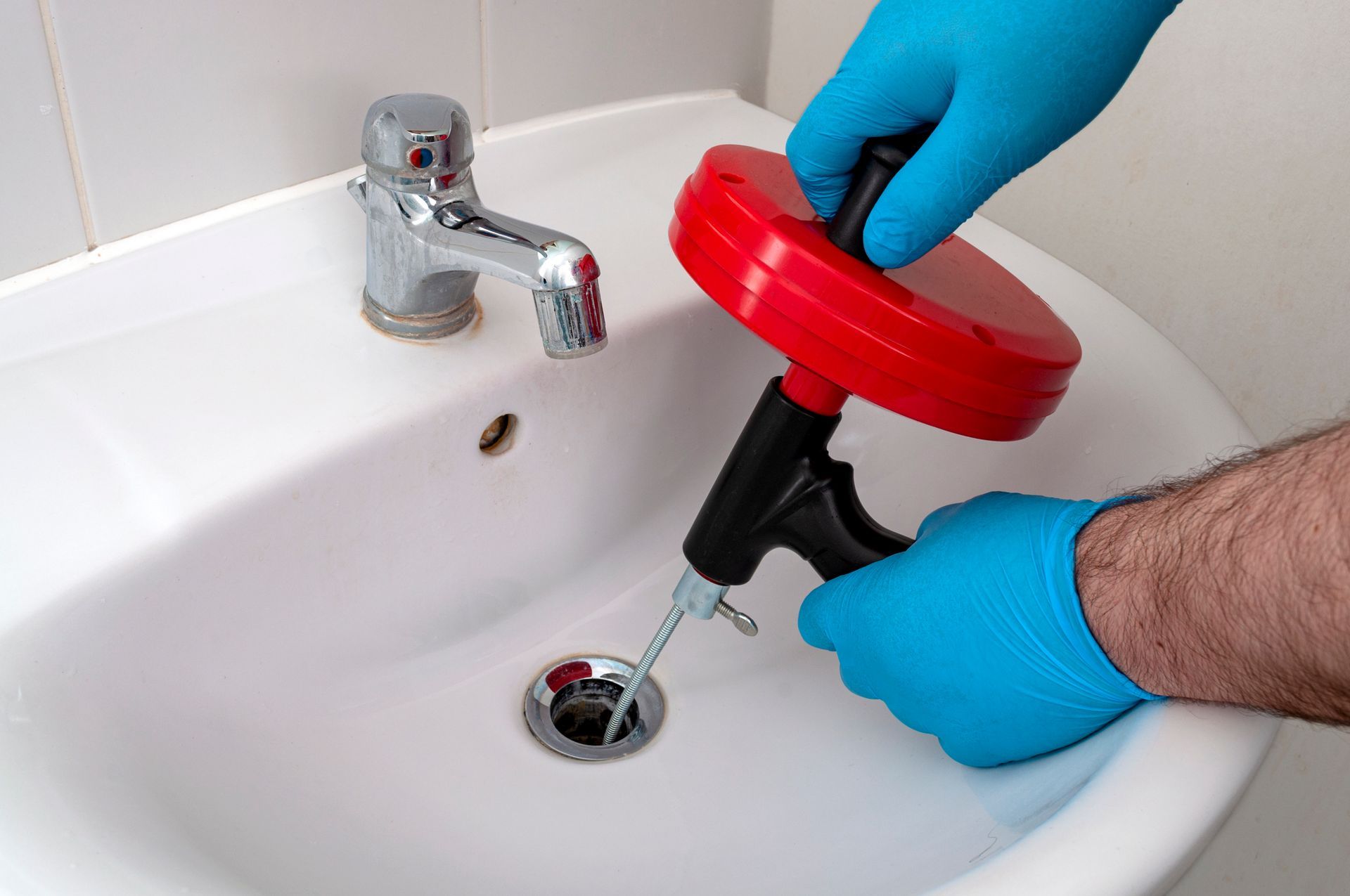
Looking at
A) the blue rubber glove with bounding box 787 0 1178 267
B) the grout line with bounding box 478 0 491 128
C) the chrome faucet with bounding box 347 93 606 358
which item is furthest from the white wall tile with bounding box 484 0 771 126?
the blue rubber glove with bounding box 787 0 1178 267

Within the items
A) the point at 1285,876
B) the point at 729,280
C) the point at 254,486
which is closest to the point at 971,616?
the point at 729,280

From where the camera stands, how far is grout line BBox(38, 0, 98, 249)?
1.49 feet

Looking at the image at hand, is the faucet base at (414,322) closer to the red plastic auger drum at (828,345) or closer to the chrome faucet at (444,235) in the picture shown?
the chrome faucet at (444,235)

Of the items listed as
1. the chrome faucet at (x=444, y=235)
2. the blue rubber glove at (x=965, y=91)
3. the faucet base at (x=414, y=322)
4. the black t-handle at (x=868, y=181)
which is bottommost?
the faucet base at (x=414, y=322)

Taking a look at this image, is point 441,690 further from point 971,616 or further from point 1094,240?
point 1094,240

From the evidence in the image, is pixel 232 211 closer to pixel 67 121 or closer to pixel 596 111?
pixel 67 121

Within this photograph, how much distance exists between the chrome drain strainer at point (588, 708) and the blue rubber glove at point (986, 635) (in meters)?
0.13

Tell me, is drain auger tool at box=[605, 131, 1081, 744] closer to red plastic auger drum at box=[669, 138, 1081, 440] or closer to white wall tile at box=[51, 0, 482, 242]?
red plastic auger drum at box=[669, 138, 1081, 440]

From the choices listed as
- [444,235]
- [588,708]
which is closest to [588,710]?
[588,708]

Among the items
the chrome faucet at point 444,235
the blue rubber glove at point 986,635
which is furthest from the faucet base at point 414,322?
the blue rubber glove at point 986,635

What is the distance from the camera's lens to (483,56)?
0.63 meters

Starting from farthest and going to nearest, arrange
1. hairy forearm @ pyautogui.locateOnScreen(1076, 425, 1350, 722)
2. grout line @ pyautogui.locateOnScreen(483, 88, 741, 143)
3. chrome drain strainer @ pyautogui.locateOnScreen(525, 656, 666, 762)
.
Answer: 1. grout line @ pyautogui.locateOnScreen(483, 88, 741, 143)
2. chrome drain strainer @ pyautogui.locateOnScreen(525, 656, 666, 762)
3. hairy forearm @ pyautogui.locateOnScreen(1076, 425, 1350, 722)

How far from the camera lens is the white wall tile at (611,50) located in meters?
0.64

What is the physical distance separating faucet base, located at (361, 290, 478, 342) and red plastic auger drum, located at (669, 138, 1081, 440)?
0.13 metres
